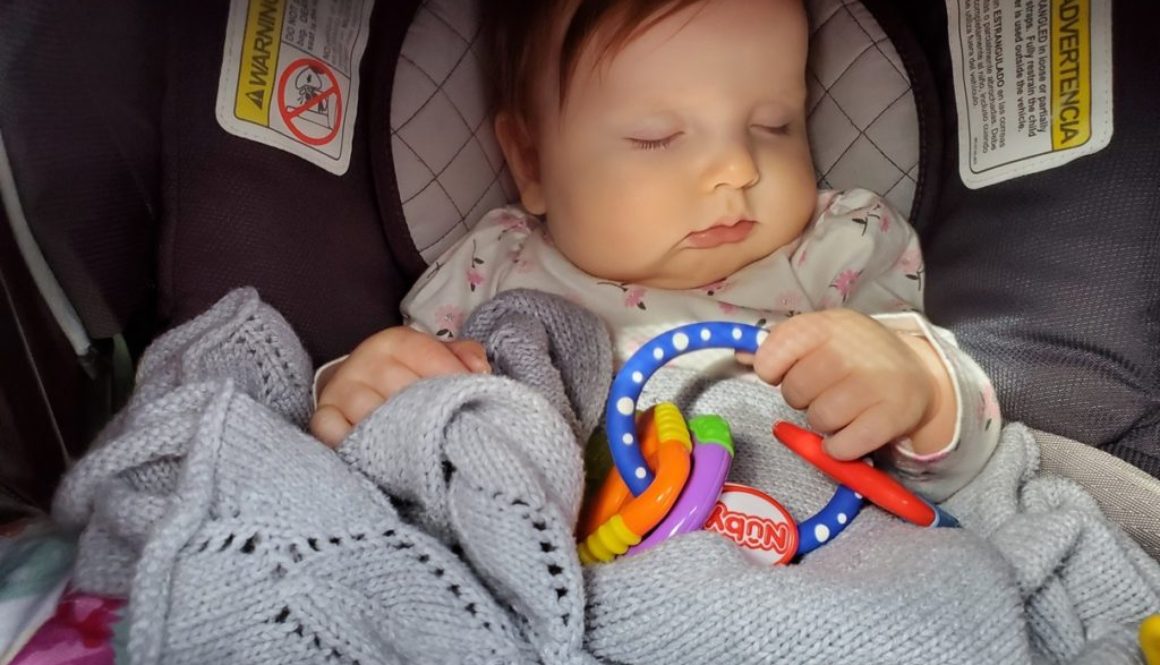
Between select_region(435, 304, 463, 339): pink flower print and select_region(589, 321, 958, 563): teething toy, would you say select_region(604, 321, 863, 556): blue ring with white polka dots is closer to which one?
select_region(589, 321, 958, 563): teething toy

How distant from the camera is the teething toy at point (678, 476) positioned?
2.39 feet

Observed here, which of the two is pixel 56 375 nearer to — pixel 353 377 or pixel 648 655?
pixel 353 377

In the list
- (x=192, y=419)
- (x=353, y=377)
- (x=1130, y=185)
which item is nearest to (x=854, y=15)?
(x=1130, y=185)

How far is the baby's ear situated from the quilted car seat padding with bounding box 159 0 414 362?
24 centimetres

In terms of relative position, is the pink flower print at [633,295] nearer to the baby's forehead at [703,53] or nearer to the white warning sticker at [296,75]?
the baby's forehead at [703,53]

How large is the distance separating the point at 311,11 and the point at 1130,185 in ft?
2.47

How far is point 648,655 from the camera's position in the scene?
659mm

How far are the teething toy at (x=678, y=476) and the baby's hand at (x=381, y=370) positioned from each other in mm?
136

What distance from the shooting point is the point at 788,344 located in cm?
81

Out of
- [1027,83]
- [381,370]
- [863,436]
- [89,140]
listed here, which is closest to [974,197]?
[1027,83]

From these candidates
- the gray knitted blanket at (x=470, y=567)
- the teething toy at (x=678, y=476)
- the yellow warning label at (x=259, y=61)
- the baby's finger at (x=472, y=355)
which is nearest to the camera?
the gray knitted blanket at (x=470, y=567)

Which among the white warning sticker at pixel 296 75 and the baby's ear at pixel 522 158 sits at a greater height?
the white warning sticker at pixel 296 75

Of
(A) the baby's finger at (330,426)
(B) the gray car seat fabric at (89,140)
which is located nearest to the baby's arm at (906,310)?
(A) the baby's finger at (330,426)

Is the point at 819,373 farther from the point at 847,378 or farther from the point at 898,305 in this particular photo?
the point at 898,305
